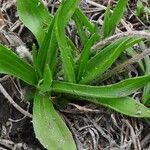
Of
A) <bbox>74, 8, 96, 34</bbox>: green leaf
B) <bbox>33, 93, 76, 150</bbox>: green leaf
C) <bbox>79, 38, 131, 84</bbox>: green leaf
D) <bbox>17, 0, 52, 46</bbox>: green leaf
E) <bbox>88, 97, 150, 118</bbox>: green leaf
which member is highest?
<bbox>17, 0, 52, 46</bbox>: green leaf

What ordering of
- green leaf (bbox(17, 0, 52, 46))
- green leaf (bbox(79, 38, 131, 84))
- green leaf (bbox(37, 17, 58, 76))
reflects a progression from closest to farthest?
green leaf (bbox(79, 38, 131, 84)), green leaf (bbox(37, 17, 58, 76)), green leaf (bbox(17, 0, 52, 46))

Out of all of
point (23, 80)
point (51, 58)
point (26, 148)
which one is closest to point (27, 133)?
point (26, 148)

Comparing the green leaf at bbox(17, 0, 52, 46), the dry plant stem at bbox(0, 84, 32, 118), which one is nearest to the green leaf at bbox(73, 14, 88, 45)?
the green leaf at bbox(17, 0, 52, 46)

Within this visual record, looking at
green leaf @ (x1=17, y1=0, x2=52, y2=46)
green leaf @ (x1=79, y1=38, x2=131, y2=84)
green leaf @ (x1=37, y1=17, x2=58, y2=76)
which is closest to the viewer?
green leaf @ (x1=79, y1=38, x2=131, y2=84)

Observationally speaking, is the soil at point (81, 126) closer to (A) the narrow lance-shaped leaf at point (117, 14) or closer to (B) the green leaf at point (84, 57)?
(B) the green leaf at point (84, 57)

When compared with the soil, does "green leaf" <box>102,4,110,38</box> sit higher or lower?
higher

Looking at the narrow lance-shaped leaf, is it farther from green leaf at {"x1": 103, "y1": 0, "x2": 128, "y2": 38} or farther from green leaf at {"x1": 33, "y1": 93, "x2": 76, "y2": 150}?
green leaf at {"x1": 33, "y1": 93, "x2": 76, "y2": 150}

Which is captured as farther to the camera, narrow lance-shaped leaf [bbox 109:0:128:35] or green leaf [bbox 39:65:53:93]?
narrow lance-shaped leaf [bbox 109:0:128:35]
